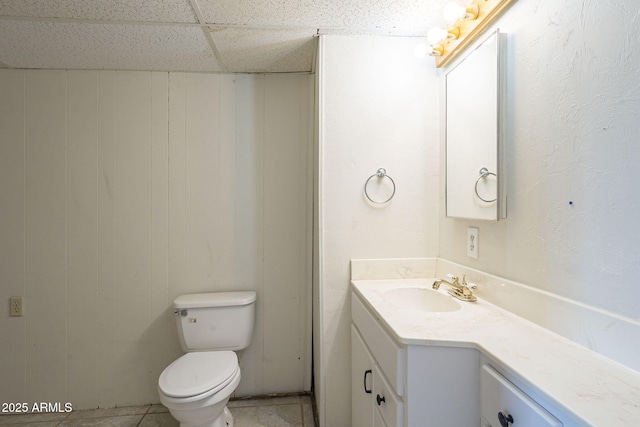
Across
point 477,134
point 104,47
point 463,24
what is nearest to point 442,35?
point 463,24

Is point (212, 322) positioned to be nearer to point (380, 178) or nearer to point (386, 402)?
point (386, 402)

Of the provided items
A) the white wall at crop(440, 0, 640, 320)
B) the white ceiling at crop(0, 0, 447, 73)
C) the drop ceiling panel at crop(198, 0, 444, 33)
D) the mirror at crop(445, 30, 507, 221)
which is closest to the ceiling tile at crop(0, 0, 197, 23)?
the white ceiling at crop(0, 0, 447, 73)

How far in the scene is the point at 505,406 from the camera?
661mm

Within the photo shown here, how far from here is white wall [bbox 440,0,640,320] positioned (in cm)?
67

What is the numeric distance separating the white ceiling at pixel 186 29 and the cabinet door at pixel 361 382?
1471mm

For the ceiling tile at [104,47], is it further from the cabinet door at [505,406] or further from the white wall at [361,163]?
the cabinet door at [505,406]

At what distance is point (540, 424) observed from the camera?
57cm

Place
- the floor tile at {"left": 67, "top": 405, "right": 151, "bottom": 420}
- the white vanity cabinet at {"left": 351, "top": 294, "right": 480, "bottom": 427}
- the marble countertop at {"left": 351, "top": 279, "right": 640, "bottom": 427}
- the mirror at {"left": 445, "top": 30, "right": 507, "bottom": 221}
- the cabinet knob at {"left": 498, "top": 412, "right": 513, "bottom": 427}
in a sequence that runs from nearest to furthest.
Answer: the marble countertop at {"left": 351, "top": 279, "right": 640, "bottom": 427}
the cabinet knob at {"left": 498, "top": 412, "right": 513, "bottom": 427}
the white vanity cabinet at {"left": 351, "top": 294, "right": 480, "bottom": 427}
the mirror at {"left": 445, "top": 30, "right": 507, "bottom": 221}
the floor tile at {"left": 67, "top": 405, "right": 151, "bottom": 420}

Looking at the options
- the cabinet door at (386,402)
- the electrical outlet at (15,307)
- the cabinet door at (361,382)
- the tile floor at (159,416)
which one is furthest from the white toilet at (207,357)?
the electrical outlet at (15,307)

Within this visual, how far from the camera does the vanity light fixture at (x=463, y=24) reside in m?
1.06

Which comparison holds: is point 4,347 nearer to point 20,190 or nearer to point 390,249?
point 20,190

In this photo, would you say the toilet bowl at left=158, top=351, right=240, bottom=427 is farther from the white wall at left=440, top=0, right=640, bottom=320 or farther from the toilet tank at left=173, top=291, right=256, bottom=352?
the white wall at left=440, top=0, right=640, bottom=320

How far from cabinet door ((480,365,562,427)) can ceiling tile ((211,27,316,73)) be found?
1.58m

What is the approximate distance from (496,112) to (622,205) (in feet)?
1.67
